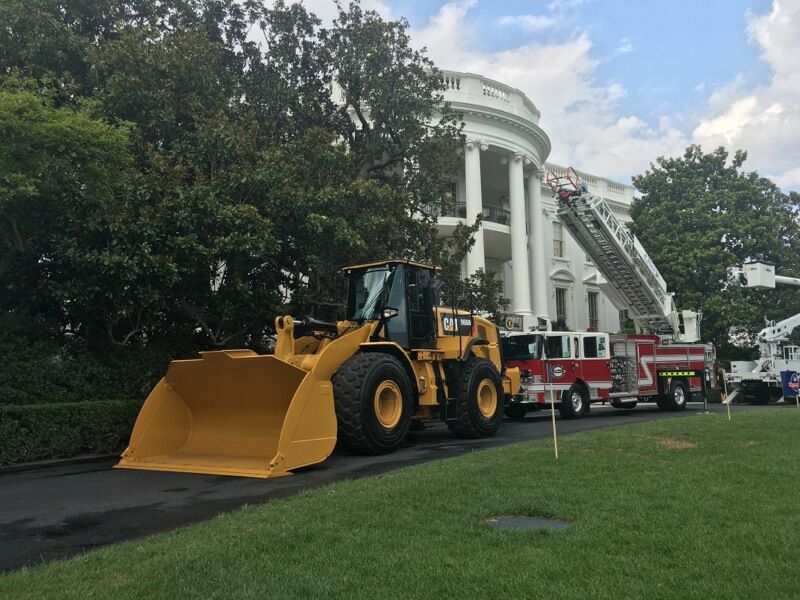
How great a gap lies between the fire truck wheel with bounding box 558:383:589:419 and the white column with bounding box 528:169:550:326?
33.0ft

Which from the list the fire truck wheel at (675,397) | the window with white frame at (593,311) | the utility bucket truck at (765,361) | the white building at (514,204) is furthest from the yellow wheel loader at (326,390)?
the window with white frame at (593,311)

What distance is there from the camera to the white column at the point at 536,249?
29.2 meters

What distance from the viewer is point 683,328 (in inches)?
961

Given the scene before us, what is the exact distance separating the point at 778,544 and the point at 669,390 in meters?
17.3

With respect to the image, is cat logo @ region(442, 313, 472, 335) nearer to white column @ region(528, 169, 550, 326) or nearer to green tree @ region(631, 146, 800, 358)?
white column @ region(528, 169, 550, 326)

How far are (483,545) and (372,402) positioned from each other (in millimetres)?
5233

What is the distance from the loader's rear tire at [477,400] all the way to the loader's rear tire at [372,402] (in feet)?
6.01

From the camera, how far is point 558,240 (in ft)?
117

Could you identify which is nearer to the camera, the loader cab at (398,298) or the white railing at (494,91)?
the loader cab at (398,298)

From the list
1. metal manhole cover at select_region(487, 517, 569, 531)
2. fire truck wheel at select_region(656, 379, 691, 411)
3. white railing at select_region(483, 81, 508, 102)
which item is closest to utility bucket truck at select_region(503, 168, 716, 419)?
fire truck wheel at select_region(656, 379, 691, 411)

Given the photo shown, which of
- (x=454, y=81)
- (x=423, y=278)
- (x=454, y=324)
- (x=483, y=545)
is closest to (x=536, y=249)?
(x=454, y=81)

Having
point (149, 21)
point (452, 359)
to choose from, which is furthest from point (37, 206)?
point (452, 359)

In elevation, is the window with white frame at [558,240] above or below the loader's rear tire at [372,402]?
above

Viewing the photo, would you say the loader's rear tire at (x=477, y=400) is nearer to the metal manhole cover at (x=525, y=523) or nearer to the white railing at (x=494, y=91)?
the metal manhole cover at (x=525, y=523)
